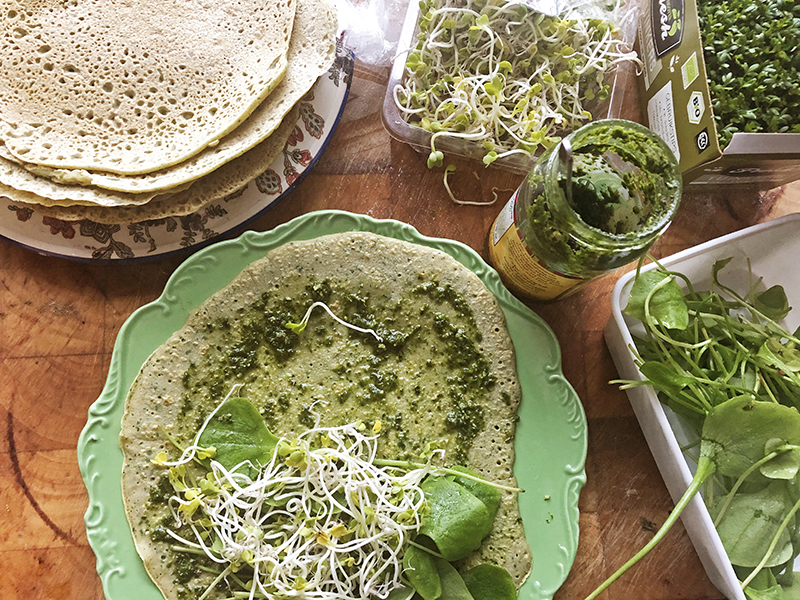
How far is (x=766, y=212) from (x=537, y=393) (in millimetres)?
773

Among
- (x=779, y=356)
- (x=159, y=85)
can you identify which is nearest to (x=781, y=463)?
(x=779, y=356)

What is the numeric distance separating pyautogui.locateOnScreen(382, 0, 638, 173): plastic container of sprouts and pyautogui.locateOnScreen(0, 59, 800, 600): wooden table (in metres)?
0.08

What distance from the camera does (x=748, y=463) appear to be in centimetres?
114

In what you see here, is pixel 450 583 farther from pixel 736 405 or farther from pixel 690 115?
pixel 690 115

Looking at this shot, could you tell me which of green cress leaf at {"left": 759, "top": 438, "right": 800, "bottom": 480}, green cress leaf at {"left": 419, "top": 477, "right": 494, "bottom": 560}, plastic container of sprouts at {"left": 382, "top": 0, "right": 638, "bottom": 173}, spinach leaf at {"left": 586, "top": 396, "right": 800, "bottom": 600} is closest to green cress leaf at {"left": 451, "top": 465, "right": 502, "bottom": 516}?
green cress leaf at {"left": 419, "top": 477, "right": 494, "bottom": 560}

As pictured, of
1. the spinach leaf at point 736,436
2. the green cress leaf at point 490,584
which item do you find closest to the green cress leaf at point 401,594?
the green cress leaf at point 490,584

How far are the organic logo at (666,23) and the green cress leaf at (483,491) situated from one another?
103 centimetres

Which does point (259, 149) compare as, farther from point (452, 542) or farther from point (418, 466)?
point (452, 542)

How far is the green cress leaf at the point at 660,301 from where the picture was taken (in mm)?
1164

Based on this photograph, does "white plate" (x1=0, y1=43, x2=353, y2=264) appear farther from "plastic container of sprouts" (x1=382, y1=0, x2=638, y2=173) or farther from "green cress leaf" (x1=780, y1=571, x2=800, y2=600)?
"green cress leaf" (x1=780, y1=571, x2=800, y2=600)

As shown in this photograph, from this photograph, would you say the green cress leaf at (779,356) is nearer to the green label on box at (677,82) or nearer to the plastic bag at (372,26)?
the green label on box at (677,82)

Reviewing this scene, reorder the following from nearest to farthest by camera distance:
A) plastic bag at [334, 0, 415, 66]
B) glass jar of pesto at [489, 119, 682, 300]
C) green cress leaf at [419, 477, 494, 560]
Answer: glass jar of pesto at [489, 119, 682, 300], green cress leaf at [419, 477, 494, 560], plastic bag at [334, 0, 415, 66]

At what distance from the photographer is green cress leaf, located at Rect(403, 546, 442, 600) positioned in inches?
44.1

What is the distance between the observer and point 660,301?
3.89ft
